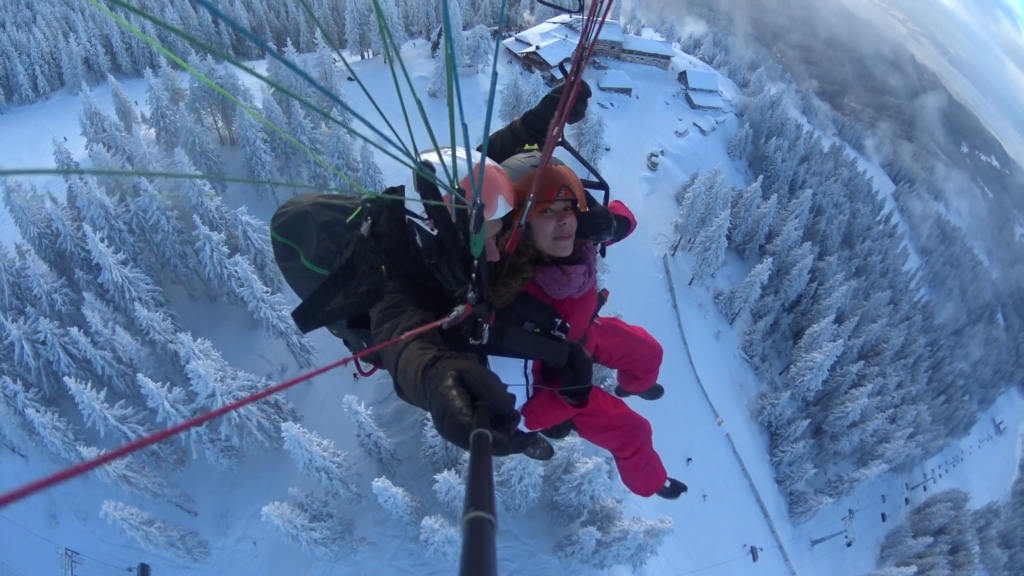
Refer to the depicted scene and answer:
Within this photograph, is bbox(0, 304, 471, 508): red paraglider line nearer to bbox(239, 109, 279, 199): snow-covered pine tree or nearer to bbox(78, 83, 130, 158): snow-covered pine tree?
bbox(239, 109, 279, 199): snow-covered pine tree

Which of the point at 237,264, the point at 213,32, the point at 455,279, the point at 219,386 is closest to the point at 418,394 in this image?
the point at 455,279

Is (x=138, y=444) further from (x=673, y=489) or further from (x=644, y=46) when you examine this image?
(x=644, y=46)

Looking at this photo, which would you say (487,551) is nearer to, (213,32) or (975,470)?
(213,32)

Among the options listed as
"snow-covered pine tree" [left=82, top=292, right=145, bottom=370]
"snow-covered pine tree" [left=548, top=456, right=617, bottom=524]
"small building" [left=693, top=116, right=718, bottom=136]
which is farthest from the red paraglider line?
"small building" [left=693, top=116, right=718, bottom=136]

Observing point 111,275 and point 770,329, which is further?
point 770,329

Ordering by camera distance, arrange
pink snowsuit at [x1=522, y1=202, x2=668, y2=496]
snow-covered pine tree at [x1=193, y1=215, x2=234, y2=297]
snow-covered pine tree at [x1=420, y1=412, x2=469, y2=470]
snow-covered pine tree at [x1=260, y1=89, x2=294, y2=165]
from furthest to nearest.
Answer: snow-covered pine tree at [x1=260, y1=89, x2=294, y2=165]
snow-covered pine tree at [x1=193, y1=215, x2=234, y2=297]
snow-covered pine tree at [x1=420, y1=412, x2=469, y2=470]
pink snowsuit at [x1=522, y1=202, x2=668, y2=496]

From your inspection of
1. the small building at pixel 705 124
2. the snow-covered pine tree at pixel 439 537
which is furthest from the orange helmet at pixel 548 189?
the small building at pixel 705 124

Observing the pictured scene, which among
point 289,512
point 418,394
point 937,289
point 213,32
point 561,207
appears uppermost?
point 561,207

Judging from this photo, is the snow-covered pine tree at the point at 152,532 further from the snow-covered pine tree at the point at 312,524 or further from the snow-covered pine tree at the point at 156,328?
the snow-covered pine tree at the point at 156,328
